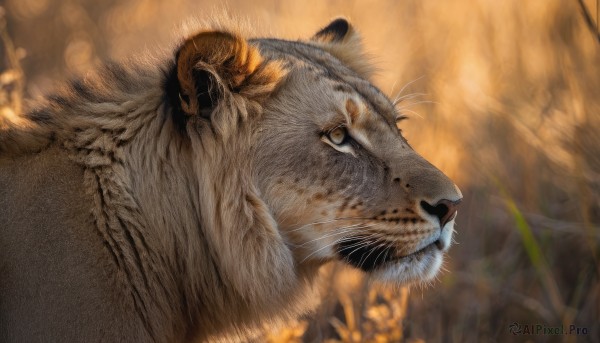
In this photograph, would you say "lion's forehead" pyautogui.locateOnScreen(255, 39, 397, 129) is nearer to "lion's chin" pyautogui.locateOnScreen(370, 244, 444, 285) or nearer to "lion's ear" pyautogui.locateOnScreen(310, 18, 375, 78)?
"lion's ear" pyautogui.locateOnScreen(310, 18, 375, 78)

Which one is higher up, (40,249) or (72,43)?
(72,43)

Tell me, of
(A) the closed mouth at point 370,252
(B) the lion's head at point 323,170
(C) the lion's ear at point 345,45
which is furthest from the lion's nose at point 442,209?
(C) the lion's ear at point 345,45

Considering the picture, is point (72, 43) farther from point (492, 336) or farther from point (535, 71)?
point (492, 336)

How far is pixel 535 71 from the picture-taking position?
8062mm

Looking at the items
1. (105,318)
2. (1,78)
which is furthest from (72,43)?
(105,318)

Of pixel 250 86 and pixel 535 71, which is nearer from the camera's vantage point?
pixel 250 86

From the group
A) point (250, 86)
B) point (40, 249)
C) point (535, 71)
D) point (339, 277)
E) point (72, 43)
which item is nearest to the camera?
point (40, 249)

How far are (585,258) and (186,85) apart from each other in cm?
368

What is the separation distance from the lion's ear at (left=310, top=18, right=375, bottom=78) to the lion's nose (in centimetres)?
126

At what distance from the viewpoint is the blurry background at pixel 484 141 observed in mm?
5668

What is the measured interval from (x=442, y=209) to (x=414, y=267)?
31 centimetres

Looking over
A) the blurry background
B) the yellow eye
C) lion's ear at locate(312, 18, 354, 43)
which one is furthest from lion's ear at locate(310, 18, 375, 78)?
the yellow eye

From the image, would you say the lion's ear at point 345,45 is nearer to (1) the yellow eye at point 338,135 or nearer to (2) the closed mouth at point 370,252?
(1) the yellow eye at point 338,135

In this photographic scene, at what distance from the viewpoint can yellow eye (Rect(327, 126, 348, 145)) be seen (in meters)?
3.91
